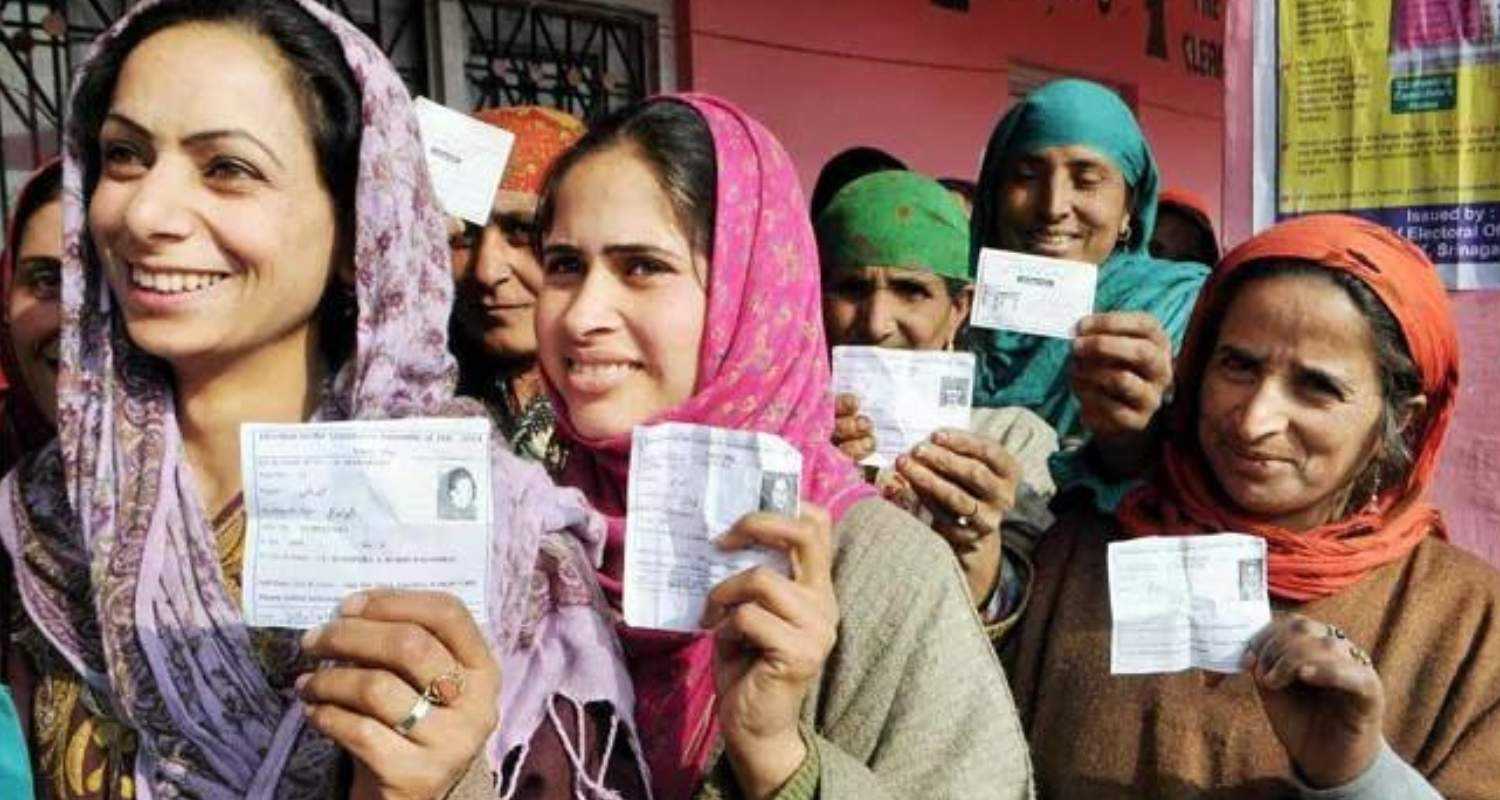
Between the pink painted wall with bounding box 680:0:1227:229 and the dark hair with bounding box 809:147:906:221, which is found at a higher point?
the pink painted wall with bounding box 680:0:1227:229

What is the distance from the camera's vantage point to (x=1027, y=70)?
30.9ft

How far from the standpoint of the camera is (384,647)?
134 centimetres

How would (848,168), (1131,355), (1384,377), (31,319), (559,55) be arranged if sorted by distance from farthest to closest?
(559,55) → (848,168) → (31,319) → (1131,355) → (1384,377)

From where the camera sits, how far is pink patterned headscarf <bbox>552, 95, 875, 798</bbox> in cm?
188

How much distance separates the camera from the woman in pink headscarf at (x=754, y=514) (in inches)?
65.7

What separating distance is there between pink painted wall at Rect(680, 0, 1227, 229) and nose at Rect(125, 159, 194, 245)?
545cm

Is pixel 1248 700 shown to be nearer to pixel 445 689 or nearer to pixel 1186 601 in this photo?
pixel 1186 601

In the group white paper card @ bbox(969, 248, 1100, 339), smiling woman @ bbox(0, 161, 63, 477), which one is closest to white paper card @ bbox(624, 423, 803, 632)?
white paper card @ bbox(969, 248, 1100, 339)

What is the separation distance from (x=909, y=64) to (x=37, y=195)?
20.8 ft

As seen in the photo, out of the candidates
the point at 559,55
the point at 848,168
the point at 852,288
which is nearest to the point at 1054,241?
the point at 852,288

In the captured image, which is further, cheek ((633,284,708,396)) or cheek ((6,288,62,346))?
cheek ((6,288,62,346))

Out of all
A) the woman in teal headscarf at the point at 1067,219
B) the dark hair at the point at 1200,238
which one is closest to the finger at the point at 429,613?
the woman in teal headscarf at the point at 1067,219

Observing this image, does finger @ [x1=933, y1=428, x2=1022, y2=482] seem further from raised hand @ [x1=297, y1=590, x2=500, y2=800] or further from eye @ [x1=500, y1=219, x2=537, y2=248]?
eye @ [x1=500, y1=219, x2=537, y2=248]

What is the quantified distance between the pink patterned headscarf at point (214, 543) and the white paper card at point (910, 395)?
3.26ft
